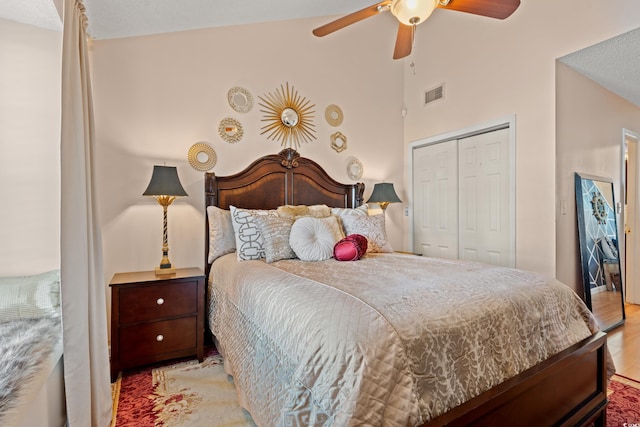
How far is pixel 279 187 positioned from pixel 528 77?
2575 millimetres

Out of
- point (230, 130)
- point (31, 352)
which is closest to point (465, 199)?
point (230, 130)

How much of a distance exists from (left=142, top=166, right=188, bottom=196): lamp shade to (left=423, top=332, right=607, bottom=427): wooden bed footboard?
227cm

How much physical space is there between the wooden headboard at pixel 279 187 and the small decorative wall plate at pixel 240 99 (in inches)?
20.9

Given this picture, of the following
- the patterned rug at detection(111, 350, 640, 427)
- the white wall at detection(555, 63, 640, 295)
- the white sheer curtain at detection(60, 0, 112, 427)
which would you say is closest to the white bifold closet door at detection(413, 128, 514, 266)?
the white wall at detection(555, 63, 640, 295)

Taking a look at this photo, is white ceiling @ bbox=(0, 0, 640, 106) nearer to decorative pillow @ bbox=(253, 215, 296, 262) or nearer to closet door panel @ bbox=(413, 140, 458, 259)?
closet door panel @ bbox=(413, 140, 458, 259)

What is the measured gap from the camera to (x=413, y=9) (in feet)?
5.96

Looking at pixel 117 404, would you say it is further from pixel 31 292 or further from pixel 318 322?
pixel 318 322

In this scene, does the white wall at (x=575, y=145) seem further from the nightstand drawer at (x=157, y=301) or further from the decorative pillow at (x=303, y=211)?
the nightstand drawer at (x=157, y=301)

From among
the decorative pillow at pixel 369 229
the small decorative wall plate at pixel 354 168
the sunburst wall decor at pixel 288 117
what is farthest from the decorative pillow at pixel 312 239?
the small decorative wall plate at pixel 354 168

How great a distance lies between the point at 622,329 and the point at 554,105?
2.32 meters

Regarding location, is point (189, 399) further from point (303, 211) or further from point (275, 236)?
point (303, 211)

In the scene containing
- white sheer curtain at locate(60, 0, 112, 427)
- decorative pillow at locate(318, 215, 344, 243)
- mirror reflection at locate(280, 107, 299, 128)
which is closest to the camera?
white sheer curtain at locate(60, 0, 112, 427)

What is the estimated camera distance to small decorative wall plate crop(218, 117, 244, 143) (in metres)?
3.07

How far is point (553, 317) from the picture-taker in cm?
159
